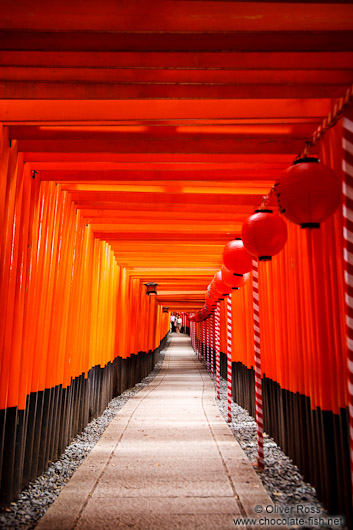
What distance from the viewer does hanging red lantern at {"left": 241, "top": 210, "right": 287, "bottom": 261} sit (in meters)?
3.37

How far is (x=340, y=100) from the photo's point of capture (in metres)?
→ 3.02

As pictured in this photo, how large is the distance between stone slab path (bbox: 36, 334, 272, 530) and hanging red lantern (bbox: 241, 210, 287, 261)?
2.21 meters

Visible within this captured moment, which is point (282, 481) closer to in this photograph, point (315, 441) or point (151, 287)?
point (315, 441)

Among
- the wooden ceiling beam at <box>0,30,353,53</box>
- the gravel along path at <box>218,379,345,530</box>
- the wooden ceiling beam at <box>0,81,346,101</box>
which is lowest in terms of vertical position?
the gravel along path at <box>218,379,345,530</box>

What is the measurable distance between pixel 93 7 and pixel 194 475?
13.8ft

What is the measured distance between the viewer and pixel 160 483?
3.74 metres

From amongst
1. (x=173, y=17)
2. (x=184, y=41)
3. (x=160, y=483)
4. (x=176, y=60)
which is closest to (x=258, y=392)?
(x=160, y=483)

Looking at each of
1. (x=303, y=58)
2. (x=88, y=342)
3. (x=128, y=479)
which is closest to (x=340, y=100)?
(x=303, y=58)

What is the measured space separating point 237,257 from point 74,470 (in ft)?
10.3

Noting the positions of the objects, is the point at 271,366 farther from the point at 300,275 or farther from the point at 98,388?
the point at 98,388

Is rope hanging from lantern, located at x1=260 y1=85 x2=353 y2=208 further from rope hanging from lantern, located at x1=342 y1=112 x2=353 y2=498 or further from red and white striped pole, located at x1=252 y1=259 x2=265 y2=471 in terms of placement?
red and white striped pole, located at x1=252 y1=259 x2=265 y2=471

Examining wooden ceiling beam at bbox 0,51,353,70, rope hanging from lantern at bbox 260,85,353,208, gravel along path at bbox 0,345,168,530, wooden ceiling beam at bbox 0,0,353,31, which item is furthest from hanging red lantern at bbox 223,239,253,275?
gravel along path at bbox 0,345,168,530

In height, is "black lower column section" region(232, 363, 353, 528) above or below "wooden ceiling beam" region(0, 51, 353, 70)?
below

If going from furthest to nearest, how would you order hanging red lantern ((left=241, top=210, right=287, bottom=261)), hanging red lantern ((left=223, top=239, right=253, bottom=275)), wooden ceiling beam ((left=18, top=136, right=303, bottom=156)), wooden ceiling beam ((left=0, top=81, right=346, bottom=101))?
hanging red lantern ((left=223, top=239, right=253, bottom=275)) < wooden ceiling beam ((left=18, top=136, right=303, bottom=156)) < hanging red lantern ((left=241, top=210, right=287, bottom=261)) < wooden ceiling beam ((left=0, top=81, right=346, bottom=101))
